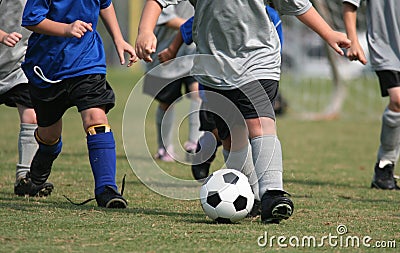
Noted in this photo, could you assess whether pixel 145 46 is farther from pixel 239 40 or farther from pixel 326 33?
pixel 326 33

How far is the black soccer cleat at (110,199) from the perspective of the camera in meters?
4.37

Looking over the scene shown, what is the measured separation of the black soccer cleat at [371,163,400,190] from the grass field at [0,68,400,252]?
4.3 inches

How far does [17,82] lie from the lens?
519 centimetres

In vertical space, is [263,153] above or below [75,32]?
below

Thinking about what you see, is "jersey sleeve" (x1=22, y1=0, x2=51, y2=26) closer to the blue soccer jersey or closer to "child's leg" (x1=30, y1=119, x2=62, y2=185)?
the blue soccer jersey

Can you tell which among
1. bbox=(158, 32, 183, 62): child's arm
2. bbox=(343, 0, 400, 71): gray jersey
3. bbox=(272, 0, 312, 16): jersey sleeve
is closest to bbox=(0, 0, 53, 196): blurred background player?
bbox=(158, 32, 183, 62): child's arm

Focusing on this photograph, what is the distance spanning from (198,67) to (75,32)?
71 cm

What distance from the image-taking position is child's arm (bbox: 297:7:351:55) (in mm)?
4137

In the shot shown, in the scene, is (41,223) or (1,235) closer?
(1,235)

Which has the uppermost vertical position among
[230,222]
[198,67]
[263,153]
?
[198,67]

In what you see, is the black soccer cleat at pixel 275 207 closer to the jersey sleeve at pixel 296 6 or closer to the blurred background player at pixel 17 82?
the jersey sleeve at pixel 296 6

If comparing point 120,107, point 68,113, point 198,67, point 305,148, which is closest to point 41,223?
point 198,67

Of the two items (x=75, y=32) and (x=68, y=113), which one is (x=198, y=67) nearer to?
(x=75, y=32)

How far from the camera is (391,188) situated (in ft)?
19.0
